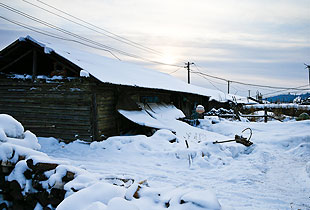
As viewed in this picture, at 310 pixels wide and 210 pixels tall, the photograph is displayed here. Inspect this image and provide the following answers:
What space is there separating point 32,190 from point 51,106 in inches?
277

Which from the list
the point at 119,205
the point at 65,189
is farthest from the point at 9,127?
the point at 119,205

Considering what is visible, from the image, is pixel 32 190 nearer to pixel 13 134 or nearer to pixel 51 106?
pixel 13 134

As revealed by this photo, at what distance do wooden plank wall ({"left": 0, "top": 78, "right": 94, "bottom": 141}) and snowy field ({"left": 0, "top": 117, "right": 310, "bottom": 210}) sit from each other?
2.26 feet

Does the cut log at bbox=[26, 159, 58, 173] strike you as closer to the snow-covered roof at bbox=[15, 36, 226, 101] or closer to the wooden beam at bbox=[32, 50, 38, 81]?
the snow-covered roof at bbox=[15, 36, 226, 101]

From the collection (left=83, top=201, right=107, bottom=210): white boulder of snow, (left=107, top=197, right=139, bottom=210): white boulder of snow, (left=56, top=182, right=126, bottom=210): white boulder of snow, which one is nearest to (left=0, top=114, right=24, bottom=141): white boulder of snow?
(left=56, top=182, right=126, bottom=210): white boulder of snow

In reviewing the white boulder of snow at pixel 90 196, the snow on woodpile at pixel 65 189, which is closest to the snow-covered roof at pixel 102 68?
the snow on woodpile at pixel 65 189

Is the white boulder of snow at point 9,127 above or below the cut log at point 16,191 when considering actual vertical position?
→ above

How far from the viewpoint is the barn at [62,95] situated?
9883mm

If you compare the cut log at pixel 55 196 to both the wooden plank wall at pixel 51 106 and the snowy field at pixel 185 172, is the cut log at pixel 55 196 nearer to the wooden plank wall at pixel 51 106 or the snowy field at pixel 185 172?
the snowy field at pixel 185 172

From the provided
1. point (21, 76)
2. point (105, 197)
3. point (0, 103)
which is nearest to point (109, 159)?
point (105, 197)

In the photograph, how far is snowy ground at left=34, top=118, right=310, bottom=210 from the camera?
186 inches

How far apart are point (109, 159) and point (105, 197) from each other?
4828 millimetres

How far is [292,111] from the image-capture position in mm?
25250

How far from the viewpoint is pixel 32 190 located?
4180 mm
